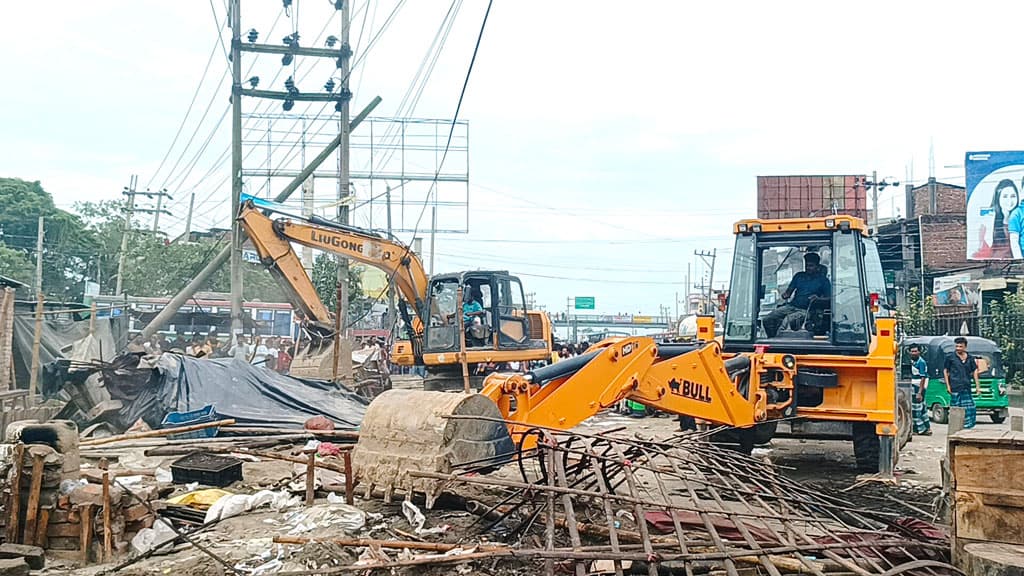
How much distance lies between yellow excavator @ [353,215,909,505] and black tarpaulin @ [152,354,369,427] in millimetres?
6374

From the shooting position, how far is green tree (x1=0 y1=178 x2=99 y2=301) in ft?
135

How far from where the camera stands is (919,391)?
14.6 meters

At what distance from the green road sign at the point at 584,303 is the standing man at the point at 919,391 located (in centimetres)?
5929

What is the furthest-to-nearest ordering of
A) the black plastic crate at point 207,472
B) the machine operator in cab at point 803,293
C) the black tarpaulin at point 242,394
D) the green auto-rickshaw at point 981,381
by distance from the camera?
the green auto-rickshaw at point 981,381 < the black tarpaulin at point 242,394 < the machine operator in cab at point 803,293 < the black plastic crate at point 207,472

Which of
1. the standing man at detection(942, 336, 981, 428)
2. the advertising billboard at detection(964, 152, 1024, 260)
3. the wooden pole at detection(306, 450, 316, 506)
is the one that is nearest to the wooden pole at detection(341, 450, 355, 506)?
the wooden pole at detection(306, 450, 316, 506)

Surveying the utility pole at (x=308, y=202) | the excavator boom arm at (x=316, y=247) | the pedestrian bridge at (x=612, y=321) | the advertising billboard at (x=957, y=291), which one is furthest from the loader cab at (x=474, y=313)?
the pedestrian bridge at (x=612, y=321)

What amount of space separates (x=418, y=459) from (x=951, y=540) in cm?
364

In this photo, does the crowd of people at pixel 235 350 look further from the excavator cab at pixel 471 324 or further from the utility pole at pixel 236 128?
the excavator cab at pixel 471 324

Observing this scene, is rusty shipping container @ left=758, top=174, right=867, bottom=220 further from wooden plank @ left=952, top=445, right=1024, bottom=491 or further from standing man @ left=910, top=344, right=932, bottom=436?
wooden plank @ left=952, top=445, right=1024, bottom=491

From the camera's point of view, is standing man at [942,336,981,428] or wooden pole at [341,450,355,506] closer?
wooden pole at [341,450,355,506]

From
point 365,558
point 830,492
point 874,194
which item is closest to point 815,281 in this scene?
point 830,492

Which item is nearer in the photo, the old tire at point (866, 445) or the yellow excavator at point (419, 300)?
the old tire at point (866, 445)

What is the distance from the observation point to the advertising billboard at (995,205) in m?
26.2

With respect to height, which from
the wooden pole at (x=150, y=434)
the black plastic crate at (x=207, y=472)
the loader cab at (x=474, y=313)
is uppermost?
the loader cab at (x=474, y=313)
